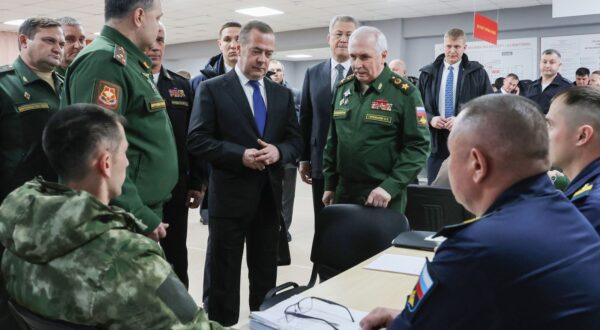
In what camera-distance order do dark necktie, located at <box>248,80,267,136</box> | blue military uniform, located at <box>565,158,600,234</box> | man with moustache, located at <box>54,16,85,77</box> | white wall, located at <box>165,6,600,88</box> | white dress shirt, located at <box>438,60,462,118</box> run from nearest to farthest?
blue military uniform, located at <box>565,158,600,234</box> → dark necktie, located at <box>248,80,267,136</box> → man with moustache, located at <box>54,16,85,77</box> → white dress shirt, located at <box>438,60,462,118</box> → white wall, located at <box>165,6,600,88</box>

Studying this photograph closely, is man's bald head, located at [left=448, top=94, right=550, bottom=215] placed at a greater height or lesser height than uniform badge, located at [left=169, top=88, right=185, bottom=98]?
lesser

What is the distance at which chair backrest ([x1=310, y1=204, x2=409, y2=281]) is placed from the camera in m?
2.30

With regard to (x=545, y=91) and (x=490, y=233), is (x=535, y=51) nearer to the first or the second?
(x=545, y=91)

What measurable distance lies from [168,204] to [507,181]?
2.16m

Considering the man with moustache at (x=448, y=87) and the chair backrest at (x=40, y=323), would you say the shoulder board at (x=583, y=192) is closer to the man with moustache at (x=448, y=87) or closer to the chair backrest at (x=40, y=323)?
the chair backrest at (x=40, y=323)

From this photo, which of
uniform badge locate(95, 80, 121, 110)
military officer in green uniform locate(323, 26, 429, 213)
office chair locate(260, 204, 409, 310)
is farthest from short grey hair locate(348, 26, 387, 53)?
uniform badge locate(95, 80, 121, 110)

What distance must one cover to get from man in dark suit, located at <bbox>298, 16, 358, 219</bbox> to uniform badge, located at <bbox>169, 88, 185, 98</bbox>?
890mm

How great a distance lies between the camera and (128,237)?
3.80 feet

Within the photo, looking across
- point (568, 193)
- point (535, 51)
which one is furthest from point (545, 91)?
point (568, 193)

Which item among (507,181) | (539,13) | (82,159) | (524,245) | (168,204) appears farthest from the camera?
(539,13)

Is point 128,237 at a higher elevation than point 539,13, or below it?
below

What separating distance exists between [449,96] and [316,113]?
1.61 metres

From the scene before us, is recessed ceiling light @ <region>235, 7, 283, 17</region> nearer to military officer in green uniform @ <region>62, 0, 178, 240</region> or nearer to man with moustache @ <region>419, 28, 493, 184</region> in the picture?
man with moustache @ <region>419, 28, 493, 184</region>

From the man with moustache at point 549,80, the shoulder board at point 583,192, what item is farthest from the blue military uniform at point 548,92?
the shoulder board at point 583,192
